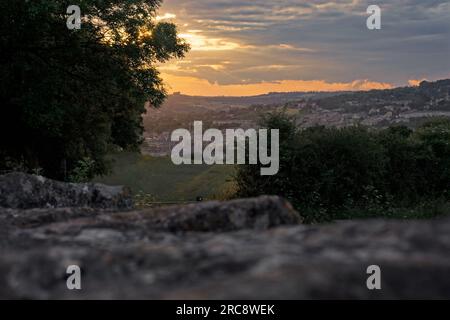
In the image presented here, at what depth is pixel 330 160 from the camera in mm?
23359

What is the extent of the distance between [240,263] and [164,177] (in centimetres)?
4658

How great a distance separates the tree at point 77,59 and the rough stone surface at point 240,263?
54.7 ft

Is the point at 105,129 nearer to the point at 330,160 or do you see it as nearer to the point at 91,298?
the point at 330,160

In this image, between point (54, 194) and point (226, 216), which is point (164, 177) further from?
point (226, 216)

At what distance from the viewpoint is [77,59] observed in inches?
915

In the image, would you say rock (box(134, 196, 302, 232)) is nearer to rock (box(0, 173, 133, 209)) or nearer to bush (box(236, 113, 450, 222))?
rock (box(0, 173, 133, 209))

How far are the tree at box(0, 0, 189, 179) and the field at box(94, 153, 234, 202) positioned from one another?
13.9 meters

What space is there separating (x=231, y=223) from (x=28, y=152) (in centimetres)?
2712

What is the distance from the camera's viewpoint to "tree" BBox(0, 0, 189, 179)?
2091 cm

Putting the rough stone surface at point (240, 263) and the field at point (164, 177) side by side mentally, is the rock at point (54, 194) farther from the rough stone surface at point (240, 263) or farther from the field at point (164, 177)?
the field at point (164, 177)

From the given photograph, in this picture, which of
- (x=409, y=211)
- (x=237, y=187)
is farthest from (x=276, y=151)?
(x=409, y=211)

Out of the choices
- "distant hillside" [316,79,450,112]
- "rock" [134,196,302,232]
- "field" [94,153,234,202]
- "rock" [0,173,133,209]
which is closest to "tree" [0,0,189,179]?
"rock" [0,173,133,209]
